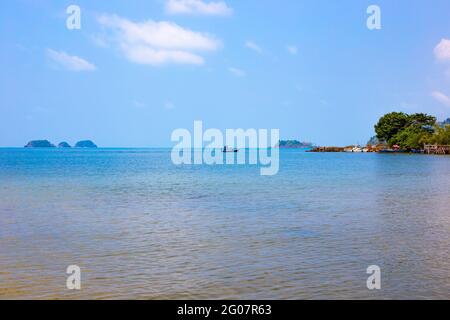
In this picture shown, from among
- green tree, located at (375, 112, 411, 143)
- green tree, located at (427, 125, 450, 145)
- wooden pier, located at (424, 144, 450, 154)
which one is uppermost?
green tree, located at (375, 112, 411, 143)

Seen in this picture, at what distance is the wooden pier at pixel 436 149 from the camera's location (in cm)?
12053

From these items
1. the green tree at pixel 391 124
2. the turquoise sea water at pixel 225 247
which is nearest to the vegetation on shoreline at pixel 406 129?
the green tree at pixel 391 124

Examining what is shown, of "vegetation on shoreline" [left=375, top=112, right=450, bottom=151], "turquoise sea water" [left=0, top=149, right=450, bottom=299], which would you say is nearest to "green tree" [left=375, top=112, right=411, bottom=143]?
"vegetation on shoreline" [left=375, top=112, right=450, bottom=151]

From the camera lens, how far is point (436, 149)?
122 m

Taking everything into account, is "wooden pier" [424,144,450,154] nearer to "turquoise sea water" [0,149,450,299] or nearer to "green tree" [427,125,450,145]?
"green tree" [427,125,450,145]

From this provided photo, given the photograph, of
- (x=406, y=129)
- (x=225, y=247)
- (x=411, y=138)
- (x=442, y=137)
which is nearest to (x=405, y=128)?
(x=406, y=129)

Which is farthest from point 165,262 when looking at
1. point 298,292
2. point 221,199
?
point 221,199

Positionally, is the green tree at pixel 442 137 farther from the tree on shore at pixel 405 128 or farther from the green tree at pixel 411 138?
the tree on shore at pixel 405 128

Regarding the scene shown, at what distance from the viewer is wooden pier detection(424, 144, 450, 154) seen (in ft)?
395

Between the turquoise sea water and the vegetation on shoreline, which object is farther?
the vegetation on shoreline

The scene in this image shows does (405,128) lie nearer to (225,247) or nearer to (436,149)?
(436,149)

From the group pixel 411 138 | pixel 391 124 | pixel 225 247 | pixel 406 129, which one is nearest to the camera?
pixel 225 247

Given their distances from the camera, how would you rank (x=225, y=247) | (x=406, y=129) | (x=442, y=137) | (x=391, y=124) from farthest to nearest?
(x=391, y=124) → (x=406, y=129) → (x=442, y=137) → (x=225, y=247)
